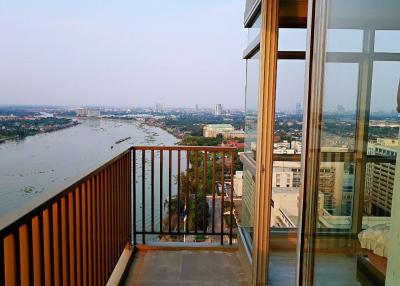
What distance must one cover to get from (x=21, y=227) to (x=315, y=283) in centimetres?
133

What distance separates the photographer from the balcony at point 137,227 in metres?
1.37

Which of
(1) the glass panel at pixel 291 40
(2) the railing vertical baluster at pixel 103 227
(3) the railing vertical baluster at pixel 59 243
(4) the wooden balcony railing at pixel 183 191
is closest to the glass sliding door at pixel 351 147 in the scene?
(1) the glass panel at pixel 291 40

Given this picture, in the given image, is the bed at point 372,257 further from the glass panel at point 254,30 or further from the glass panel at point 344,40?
the glass panel at point 254,30

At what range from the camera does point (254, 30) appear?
3.07 meters

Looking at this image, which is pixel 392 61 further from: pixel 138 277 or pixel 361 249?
pixel 138 277

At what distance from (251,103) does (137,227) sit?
6.50 ft

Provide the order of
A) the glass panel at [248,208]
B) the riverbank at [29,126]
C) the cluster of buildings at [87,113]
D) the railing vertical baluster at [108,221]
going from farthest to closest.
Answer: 1. the cluster of buildings at [87,113]
2. the riverbank at [29,126]
3. the glass panel at [248,208]
4. the railing vertical baluster at [108,221]

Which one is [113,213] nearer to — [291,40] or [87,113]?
[291,40]

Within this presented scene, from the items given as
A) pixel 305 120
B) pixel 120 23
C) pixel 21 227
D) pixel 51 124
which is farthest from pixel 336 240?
pixel 120 23

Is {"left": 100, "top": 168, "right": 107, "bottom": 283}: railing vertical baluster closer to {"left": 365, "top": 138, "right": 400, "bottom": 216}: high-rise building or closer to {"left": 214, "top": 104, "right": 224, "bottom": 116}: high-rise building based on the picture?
{"left": 365, "top": 138, "right": 400, "bottom": 216}: high-rise building

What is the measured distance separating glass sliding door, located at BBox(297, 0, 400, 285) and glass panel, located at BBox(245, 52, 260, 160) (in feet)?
4.21

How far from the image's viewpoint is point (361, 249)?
1.24 m

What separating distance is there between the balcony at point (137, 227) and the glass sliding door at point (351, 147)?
1245 millimetres

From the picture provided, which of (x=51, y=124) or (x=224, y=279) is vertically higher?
(x=51, y=124)
